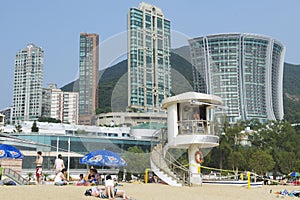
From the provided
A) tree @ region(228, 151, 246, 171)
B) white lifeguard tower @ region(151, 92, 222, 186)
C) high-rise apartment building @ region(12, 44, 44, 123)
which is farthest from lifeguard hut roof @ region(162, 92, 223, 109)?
high-rise apartment building @ region(12, 44, 44, 123)

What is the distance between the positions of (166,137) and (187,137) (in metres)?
1.62

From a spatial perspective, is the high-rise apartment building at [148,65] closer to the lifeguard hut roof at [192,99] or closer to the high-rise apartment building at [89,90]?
the lifeguard hut roof at [192,99]

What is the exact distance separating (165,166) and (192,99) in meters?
3.37

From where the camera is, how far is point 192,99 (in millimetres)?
17094

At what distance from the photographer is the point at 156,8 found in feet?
62.7

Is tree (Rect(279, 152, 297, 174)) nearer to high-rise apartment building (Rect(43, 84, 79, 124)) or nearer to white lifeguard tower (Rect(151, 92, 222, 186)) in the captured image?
white lifeguard tower (Rect(151, 92, 222, 186))

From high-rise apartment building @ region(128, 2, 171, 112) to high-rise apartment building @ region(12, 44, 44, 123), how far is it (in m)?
141

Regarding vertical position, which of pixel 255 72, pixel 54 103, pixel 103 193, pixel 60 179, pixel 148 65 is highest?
pixel 255 72

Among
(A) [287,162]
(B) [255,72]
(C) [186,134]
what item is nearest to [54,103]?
(B) [255,72]

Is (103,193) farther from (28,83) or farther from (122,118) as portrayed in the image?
(28,83)

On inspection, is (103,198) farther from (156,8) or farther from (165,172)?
(156,8)

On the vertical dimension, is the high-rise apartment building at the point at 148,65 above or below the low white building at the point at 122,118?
above

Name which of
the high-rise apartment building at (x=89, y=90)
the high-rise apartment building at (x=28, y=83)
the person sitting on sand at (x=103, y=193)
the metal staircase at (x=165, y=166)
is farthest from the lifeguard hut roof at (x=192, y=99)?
the high-rise apartment building at (x=28, y=83)

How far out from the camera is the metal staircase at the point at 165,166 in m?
17.1
